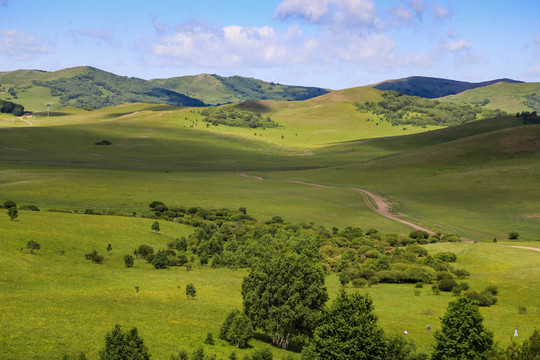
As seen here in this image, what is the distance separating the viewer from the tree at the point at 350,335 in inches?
1113

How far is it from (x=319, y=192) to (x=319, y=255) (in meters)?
52.8

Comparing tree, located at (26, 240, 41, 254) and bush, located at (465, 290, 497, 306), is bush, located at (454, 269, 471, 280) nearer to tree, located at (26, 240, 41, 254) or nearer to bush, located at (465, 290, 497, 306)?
bush, located at (465, 290, 497, 306)

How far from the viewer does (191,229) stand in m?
85.8

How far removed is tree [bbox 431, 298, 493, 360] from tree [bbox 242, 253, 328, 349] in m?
8.87

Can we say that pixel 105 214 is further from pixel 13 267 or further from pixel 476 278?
pixel 476 278

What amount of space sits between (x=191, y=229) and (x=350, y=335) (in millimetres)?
59850

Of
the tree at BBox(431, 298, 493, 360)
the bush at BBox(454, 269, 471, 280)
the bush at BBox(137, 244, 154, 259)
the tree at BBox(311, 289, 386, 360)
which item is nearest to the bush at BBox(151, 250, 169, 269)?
the bush at BBox(137, 244, 154, 259)

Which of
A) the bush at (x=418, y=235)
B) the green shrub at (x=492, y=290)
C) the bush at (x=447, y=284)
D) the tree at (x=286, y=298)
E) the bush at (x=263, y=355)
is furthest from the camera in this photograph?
the bush at (x=418, y=235)

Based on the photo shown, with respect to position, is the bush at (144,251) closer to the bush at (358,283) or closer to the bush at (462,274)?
the bush at (358,283)

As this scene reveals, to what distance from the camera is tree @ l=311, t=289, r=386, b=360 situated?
28281 mm

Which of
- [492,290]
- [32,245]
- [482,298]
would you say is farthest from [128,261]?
[492,290]

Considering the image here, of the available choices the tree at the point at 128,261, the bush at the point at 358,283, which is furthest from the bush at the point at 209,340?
the tree at the point at 128,261

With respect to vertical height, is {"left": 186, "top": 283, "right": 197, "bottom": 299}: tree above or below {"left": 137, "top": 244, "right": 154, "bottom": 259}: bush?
above

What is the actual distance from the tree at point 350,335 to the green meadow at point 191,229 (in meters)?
7.50
